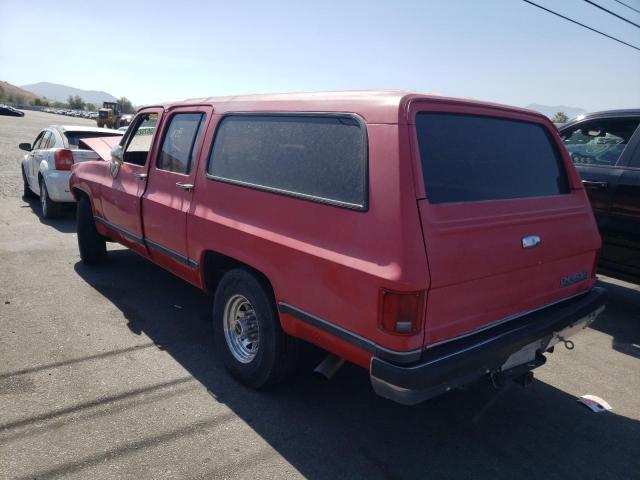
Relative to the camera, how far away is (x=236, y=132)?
11.4 ft

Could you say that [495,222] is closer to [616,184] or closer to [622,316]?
[616,184]

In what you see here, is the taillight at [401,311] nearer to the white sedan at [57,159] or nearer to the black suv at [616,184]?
the black suv at [616,184]

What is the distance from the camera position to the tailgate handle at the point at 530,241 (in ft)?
9.07

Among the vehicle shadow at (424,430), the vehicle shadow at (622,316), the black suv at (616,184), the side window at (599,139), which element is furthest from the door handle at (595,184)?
the vehicle shadow at (424,430)

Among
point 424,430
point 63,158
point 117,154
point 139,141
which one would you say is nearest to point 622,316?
point 424,430

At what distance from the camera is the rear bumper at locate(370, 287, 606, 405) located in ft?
7.46

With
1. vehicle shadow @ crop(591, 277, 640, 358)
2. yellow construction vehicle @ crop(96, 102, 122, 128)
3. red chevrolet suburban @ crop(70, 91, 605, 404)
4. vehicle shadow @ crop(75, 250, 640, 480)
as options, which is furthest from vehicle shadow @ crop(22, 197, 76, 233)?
yellow construction vehicle @ crop(96, 102, 122, 128)

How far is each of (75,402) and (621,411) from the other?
3.66 m

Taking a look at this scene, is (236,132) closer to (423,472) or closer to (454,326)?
(454,326)

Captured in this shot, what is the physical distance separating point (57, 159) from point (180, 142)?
4631 mm

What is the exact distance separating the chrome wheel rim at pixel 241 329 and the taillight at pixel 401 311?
4.22ft

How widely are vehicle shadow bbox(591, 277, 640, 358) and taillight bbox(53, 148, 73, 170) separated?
747 cm

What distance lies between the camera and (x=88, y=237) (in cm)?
567

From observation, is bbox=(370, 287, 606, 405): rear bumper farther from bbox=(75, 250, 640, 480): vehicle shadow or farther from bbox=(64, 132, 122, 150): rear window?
bbox=(64, 132, 122, 150): rear window
